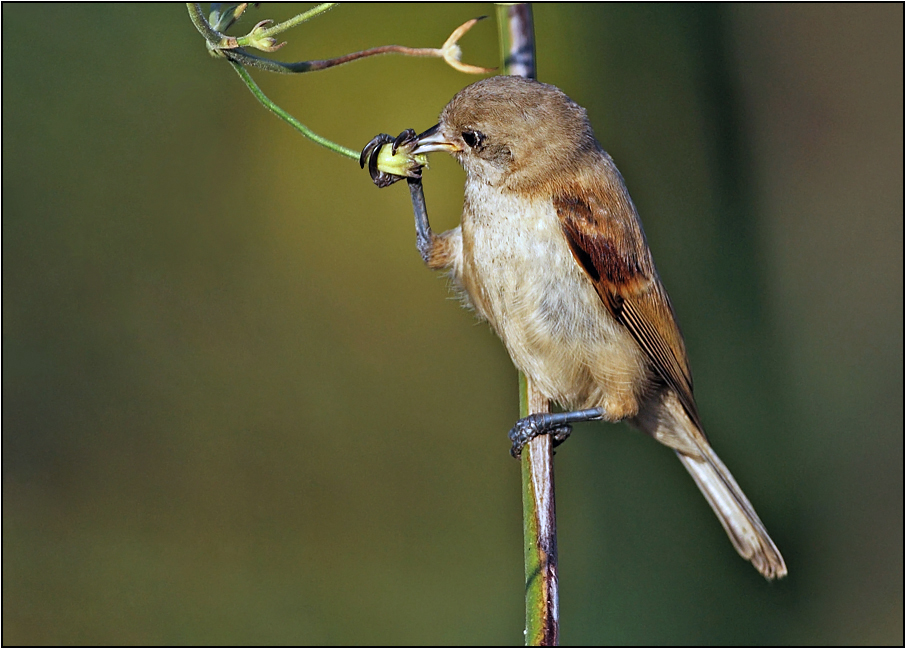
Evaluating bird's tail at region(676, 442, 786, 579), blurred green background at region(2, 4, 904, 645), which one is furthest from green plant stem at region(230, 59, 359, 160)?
bird's tail at region(676, 442, 786, 579)

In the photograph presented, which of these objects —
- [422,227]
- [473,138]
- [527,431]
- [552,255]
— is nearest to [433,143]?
[473,138]

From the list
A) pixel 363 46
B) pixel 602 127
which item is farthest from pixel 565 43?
pixel 363 46

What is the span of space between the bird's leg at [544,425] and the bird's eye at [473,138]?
934 mm

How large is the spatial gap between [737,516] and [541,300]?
4.38 ft

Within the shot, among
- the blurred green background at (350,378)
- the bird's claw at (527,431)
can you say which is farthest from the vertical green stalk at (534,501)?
the blurred green background at (350,378)

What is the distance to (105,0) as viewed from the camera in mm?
4309

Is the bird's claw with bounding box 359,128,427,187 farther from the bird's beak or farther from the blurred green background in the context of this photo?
the blurred green background

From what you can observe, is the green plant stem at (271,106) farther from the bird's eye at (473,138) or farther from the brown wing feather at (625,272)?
the brown wing feather at (625,272)

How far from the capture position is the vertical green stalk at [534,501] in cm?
196

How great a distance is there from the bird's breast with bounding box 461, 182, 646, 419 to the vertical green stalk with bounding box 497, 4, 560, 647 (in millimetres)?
133

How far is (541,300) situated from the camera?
285cm

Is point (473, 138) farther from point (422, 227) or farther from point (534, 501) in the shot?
point (534, 501)

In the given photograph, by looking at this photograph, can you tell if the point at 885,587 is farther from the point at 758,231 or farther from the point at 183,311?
the point at 183,311

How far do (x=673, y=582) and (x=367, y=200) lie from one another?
7.95 feet
